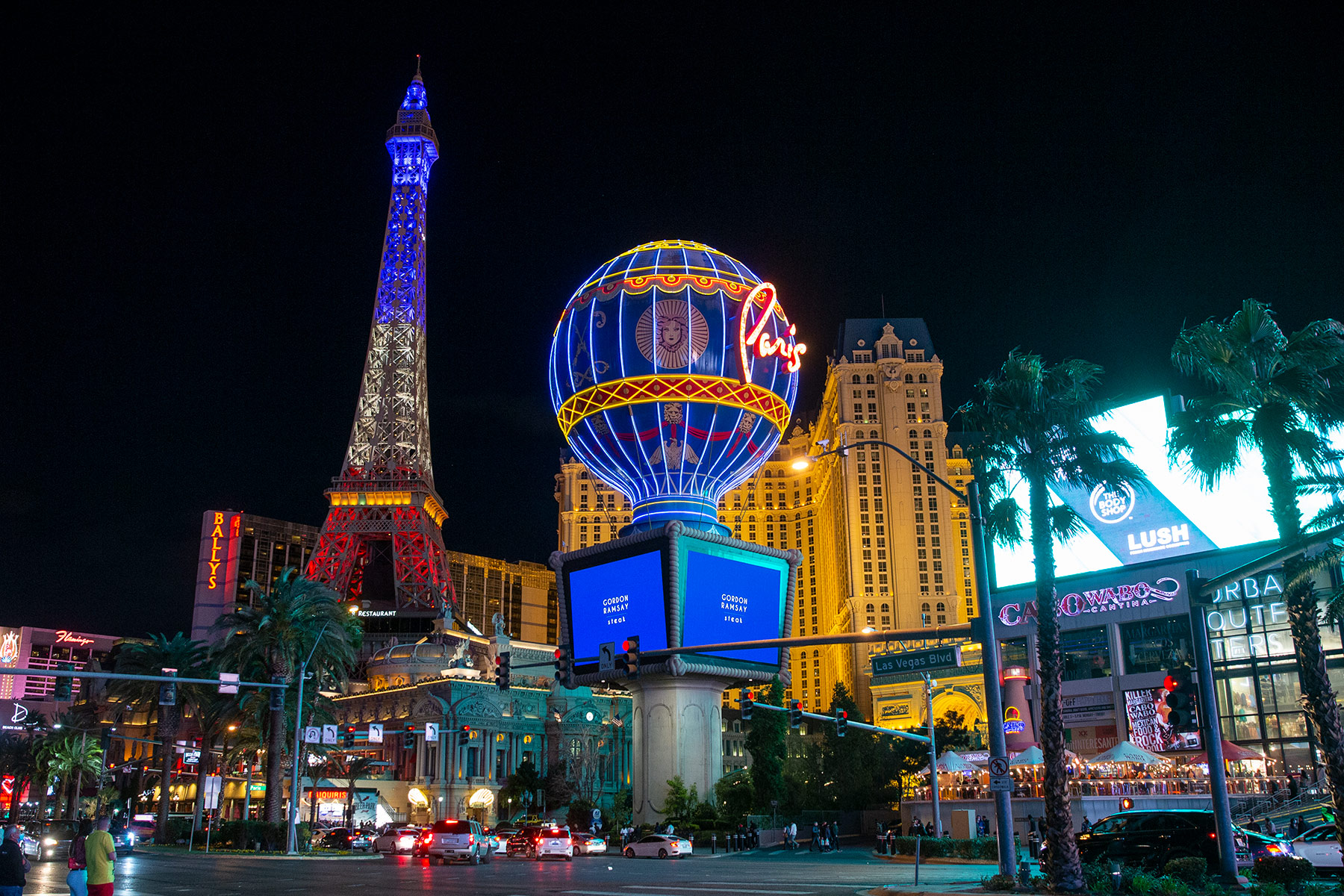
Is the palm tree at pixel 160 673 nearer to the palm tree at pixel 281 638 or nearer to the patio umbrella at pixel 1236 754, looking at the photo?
the palm tree at pixel 281 638

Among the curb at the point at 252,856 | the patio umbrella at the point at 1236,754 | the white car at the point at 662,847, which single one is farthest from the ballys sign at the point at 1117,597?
the curb at the point at 252,856

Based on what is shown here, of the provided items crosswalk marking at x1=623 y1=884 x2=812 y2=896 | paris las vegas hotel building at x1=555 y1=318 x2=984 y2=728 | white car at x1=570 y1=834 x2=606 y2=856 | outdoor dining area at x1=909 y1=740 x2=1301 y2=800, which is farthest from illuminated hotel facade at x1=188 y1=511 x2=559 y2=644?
crosswalk marking at x1=623 y1=884 x2=812 y2=896

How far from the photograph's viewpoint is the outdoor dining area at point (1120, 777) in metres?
43.8

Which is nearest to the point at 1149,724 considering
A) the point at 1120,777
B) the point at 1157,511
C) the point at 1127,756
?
the point at 1157,511

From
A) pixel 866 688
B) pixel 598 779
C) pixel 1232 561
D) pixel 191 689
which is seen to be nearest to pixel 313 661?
pixel 191 689

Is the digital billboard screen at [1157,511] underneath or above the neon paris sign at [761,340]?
underneath

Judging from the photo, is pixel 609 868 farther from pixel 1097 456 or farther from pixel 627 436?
pixel 627 436

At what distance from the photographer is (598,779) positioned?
88188mm

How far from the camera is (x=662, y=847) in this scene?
45.8 m

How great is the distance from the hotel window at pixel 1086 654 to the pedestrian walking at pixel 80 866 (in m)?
61.2

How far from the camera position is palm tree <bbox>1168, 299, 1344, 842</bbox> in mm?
22281

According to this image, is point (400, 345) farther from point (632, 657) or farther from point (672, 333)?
point (632, 657)

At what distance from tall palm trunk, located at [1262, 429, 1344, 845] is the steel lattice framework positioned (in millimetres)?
86685

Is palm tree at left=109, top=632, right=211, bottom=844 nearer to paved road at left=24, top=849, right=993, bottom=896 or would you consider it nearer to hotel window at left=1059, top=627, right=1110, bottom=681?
paved road at left=24, top=849, right=993, bottom=896
